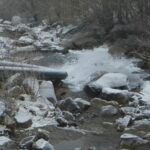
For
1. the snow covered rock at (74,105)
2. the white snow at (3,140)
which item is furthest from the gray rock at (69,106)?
the white snow at (3,140)

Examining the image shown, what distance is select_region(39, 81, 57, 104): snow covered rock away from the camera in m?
11.1

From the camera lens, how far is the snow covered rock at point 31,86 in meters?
11.0

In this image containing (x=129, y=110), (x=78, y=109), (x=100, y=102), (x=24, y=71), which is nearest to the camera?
(x=129, y=110)

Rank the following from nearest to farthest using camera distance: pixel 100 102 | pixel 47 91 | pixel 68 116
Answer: pixel 68 116 → pixel 100 102 → pixel 47 91

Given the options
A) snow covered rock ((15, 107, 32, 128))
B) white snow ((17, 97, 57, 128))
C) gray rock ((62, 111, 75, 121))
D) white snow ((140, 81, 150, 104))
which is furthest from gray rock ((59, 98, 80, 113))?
white snow ((140, 81, 150, 104))

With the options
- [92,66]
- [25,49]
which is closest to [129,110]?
[92,66]

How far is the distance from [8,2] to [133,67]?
23159 millimetres

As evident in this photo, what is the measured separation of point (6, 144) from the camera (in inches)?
305

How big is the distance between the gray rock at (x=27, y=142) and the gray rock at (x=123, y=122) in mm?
2215

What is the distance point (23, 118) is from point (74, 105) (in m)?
1.75

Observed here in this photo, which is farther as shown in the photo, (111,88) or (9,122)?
(111,88)

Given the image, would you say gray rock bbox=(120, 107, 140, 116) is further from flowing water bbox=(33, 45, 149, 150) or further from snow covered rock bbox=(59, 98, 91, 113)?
snow covered rock bbox=(59, 98, 91, 113)

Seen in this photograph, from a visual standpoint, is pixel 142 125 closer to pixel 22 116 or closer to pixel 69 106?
pixel 69 106

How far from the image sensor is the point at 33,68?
11562mm
